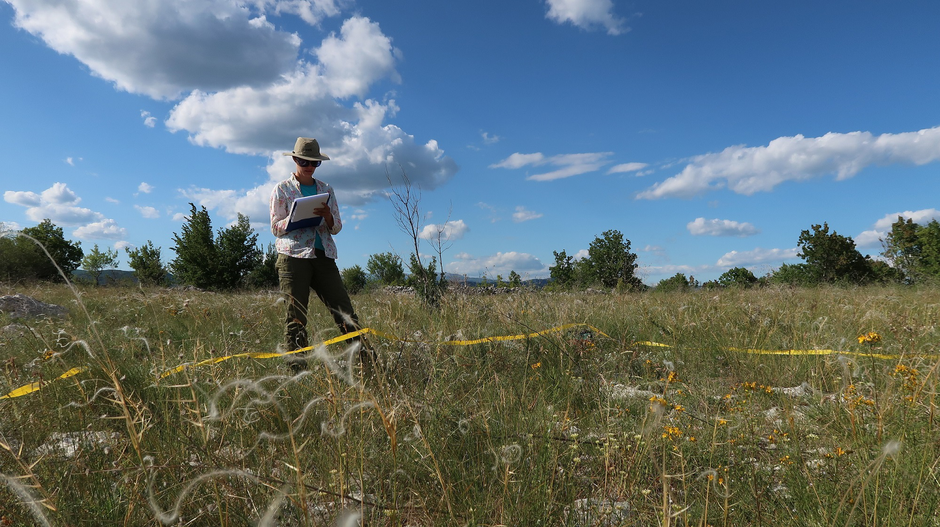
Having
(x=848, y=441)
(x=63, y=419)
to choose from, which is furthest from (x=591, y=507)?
(x=63, y=419)

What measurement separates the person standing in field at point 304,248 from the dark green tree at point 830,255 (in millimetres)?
29905

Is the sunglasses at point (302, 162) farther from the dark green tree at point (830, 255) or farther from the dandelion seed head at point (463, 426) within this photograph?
the dark green tree at point (830, 255)

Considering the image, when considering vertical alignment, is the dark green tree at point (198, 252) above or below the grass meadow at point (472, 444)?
above

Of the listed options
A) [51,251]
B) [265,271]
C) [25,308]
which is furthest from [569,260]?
[51,251]

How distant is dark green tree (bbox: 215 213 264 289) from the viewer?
32.4 m

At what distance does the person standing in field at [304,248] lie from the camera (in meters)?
4.32

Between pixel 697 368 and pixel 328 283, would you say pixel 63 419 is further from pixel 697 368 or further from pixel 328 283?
pixel 697 368

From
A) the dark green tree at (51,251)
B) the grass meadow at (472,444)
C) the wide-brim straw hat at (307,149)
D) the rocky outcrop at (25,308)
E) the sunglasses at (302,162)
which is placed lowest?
the grass meadow at (472,444)

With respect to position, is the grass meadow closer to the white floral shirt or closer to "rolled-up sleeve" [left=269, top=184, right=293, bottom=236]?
the white floral shirt

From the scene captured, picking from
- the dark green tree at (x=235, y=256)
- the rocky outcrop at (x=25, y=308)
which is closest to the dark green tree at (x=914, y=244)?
the rocky outcrop at (x=25, y=308)

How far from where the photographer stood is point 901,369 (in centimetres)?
240

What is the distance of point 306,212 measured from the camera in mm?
4211

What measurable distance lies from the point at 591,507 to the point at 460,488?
0.53 m

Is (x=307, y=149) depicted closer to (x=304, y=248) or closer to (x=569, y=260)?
(x=304, y=248)
